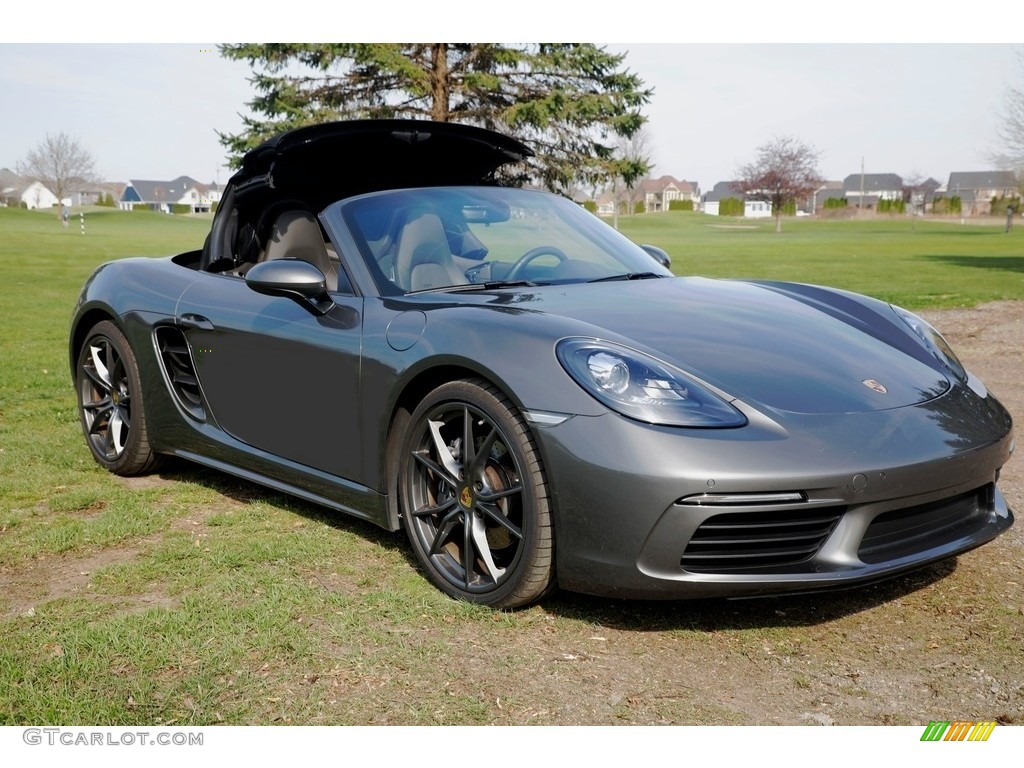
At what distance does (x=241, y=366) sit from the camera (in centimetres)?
452

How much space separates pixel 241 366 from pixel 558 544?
1.84m

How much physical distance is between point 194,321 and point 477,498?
1928mm

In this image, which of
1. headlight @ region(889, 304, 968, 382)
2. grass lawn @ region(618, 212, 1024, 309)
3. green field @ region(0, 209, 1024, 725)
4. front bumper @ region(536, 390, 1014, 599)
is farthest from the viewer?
grass lawn @ region(618, 212, 1024, 309)

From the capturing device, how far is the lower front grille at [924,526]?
3.24 meters

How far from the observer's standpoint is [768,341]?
3688 millimetres

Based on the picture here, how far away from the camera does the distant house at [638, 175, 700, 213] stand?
151750 millimetres

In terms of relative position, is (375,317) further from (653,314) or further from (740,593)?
(740,593)

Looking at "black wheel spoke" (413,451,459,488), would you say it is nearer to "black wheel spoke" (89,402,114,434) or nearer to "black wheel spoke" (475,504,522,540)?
"black wheel spoke" (475,504,522,540)

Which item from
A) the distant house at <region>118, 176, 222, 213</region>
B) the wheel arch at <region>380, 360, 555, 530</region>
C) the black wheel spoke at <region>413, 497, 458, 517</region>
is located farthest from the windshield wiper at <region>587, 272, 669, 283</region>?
the distant house at <region>118, 176, 222, 213</region>

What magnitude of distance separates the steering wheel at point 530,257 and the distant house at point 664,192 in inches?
5583

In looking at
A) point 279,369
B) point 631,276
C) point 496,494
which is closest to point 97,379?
point 279,369
